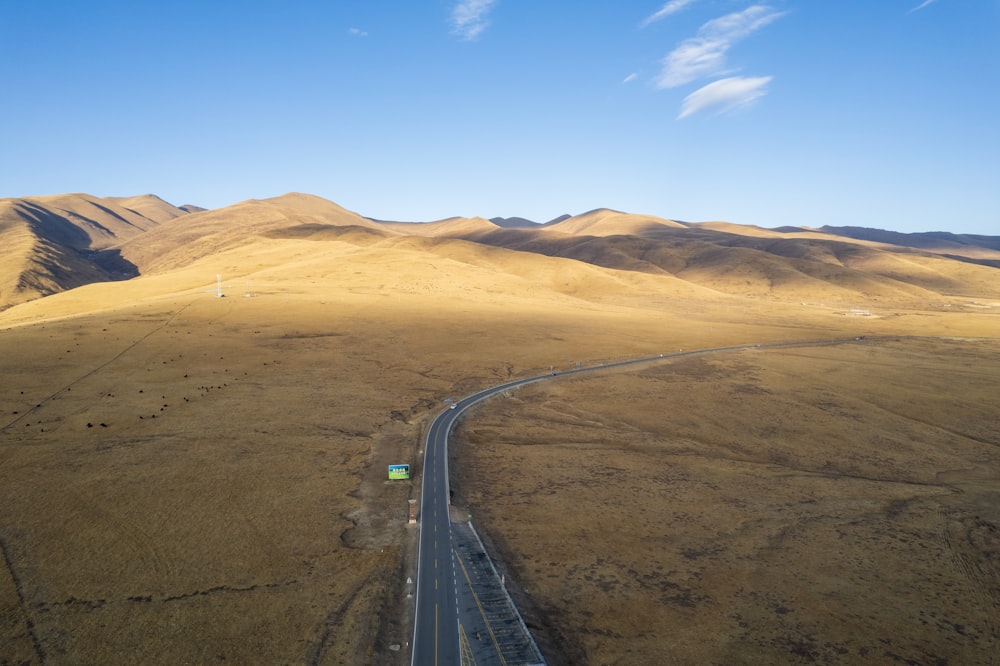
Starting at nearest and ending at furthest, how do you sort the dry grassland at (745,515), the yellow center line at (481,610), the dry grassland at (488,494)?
the yellow center line at (481,610), the dry grassland at (488,494), the dry grassland at (745,515)

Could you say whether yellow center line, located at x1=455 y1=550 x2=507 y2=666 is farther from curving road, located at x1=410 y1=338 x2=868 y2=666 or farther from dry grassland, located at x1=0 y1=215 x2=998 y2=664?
dry grassland, located at x1=0 y1=215 x2=998 y2=664

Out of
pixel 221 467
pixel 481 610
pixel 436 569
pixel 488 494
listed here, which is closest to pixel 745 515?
pixel 488 494

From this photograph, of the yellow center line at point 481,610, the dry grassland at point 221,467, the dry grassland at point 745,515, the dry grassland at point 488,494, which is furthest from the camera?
the dry grassland at point 745,515

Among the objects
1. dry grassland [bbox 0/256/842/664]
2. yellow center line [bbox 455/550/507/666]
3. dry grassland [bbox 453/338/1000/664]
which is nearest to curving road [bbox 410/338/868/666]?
yellow center line [bbox 455/550/507/666]

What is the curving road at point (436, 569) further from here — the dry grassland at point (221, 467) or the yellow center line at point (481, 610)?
the dry grassland at point (221, 467)

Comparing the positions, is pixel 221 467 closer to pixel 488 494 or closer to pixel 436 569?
pixel 488 494

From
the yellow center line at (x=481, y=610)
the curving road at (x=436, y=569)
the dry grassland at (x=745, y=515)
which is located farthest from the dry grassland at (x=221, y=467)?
the dry grassland at (x=745, y=515)

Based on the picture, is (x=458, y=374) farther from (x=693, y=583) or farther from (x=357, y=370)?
(x=693, y=583)

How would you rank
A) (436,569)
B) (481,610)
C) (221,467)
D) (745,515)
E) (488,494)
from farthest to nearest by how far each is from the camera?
(221,467), (488,494), (745,515), (436,569), (481,610)
